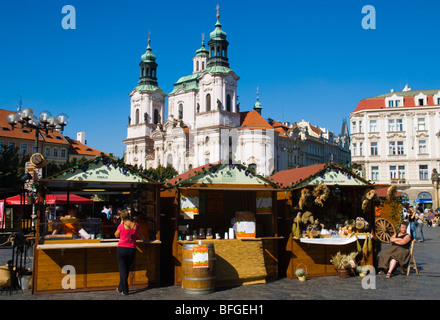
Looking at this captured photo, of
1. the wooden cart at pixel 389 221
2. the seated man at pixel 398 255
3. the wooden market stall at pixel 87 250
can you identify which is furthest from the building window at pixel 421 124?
the wooden market stall at pixel 87 250

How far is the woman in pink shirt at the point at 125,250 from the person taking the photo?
31.5 ft

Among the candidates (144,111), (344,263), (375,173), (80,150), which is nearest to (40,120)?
(344,263)

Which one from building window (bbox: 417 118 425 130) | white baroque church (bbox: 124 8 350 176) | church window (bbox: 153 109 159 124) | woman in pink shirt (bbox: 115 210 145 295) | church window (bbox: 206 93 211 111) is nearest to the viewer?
woman in pink shirt (bbox: 115 210 145 295)

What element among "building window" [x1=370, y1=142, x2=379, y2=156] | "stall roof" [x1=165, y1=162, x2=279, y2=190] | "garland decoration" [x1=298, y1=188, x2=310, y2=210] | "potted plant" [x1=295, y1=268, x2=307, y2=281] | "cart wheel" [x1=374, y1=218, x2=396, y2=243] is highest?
"building window" [x1=370, y1=142, x2=379, y2=156]

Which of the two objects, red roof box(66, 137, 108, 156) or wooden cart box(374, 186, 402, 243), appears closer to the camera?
wooden cart box(374, 186, 402, 243)

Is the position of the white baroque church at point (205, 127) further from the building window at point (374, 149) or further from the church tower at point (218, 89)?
the building window at point (374, 149)

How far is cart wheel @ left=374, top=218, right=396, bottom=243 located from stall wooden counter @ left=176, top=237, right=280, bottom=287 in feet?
15.0

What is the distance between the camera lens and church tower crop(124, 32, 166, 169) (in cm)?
7738

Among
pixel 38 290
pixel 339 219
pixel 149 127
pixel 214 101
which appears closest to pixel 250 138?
pixel 214 101

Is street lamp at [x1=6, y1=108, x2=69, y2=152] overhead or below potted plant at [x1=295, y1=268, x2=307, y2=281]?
overhead

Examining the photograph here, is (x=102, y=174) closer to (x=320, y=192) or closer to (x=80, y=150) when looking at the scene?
(x=320, y=192)

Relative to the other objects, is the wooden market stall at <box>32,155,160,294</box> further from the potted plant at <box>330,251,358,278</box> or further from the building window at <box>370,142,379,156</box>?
the building window at <box>370,142,379,156</box>

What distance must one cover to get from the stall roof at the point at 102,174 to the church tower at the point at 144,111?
67270mm

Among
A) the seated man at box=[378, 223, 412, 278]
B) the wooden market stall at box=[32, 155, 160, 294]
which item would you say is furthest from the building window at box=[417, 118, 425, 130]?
the wooden market stall at box=[32, 155, 160, 294]
